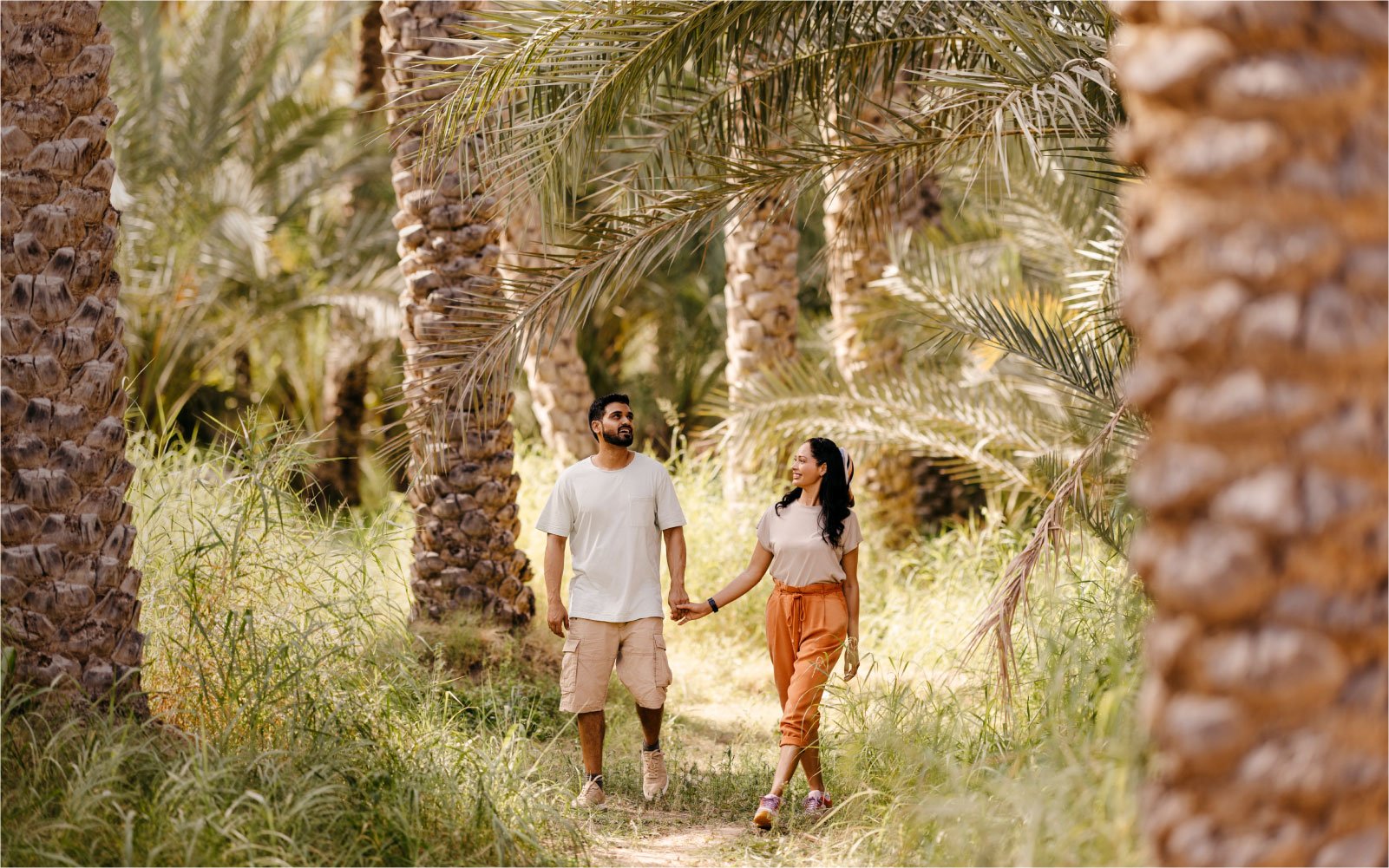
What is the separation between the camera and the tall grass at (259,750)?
3.84m

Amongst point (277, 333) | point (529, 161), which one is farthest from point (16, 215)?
point (277, 333)

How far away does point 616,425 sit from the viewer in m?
5.75

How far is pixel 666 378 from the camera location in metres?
14.9

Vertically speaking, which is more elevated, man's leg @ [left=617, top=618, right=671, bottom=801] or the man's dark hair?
the man's dark hair

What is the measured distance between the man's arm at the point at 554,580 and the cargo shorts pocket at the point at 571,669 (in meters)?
0.08

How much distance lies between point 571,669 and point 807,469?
1.46 m

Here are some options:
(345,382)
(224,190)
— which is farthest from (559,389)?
(224,190)

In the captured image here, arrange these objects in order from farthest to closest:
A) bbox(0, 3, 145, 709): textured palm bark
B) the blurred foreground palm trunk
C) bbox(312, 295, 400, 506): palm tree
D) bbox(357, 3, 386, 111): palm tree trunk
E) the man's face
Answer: bbox(312, 295, 400, 506): palm tree, bbox(357, 3, 386, 111): palm tree trunk, the blurred foreground palm trunk, the man's face, bbox(0, 3, 145, 709): textured palm bark

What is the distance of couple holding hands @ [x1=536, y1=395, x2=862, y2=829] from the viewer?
18.2 ft

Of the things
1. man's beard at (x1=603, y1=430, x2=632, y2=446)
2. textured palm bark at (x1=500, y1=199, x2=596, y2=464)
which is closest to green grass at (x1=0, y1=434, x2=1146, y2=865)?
man's beard at (x1=603, y1=430, x2=632, y2=446)

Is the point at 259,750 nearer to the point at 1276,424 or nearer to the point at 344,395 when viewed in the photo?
the point at 1276,424

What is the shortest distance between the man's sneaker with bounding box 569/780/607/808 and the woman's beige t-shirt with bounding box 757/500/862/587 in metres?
1.26

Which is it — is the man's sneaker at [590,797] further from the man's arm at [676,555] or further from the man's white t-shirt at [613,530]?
the man's arm at [676,555]

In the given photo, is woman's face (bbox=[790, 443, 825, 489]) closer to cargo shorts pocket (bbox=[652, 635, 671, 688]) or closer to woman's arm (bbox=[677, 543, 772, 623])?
woman's arm (bbox=[677, 543, 772, 623])
